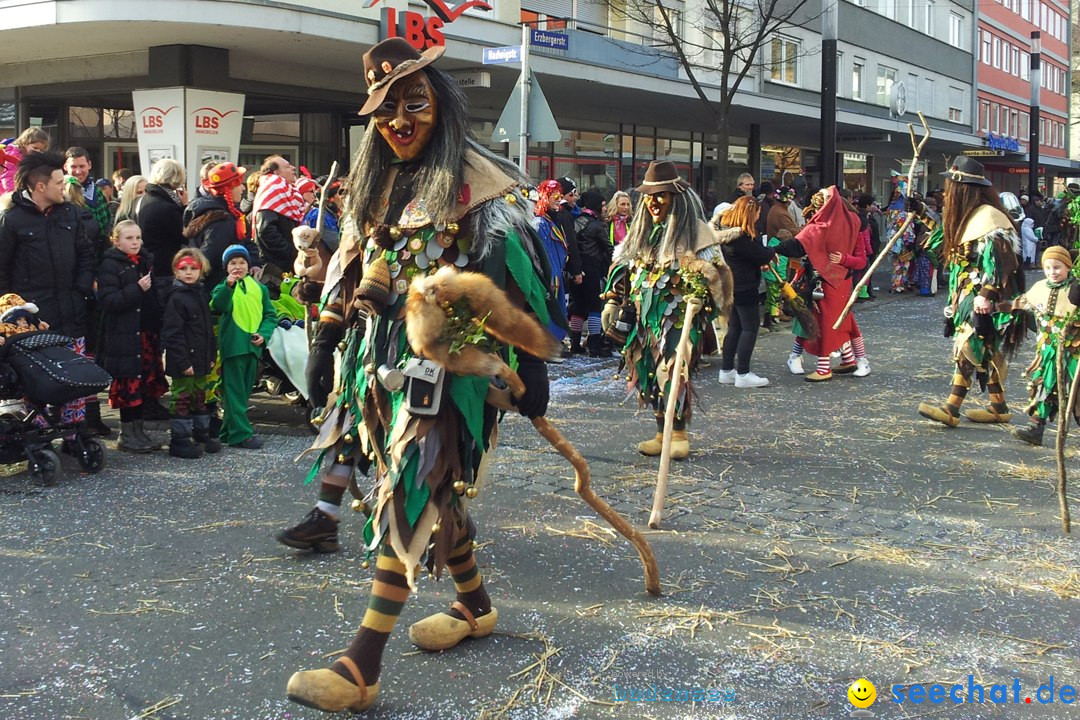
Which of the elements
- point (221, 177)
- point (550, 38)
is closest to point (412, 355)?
point (221, 177)

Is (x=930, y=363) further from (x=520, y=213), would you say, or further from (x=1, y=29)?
(x=1, y=29)

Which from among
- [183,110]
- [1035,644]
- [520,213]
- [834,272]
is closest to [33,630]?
[520,213]

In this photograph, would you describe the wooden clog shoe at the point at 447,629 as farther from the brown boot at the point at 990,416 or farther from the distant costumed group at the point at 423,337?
the brown boot at the point at 990,416

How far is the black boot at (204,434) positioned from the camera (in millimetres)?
7117

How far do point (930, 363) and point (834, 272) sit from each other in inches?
71.7

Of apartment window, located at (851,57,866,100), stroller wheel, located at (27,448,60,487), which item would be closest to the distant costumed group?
stroller wheel, located at (27,448,60,487)

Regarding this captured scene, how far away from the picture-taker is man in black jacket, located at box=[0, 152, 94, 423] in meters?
6.65

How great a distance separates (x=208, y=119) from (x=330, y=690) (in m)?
13.1

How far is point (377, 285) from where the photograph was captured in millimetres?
3730

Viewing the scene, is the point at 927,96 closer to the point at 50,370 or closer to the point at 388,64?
the point at 50,370

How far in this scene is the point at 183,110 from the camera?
48.7ft

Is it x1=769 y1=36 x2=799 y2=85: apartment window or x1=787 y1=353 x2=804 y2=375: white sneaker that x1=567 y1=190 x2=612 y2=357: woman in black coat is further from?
x1=769 y1=36 x2=799 y2=85: apartment window

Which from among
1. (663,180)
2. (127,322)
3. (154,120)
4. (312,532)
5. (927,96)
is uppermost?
(927,96)

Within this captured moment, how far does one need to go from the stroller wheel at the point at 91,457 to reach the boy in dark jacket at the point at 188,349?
490 millimetres
